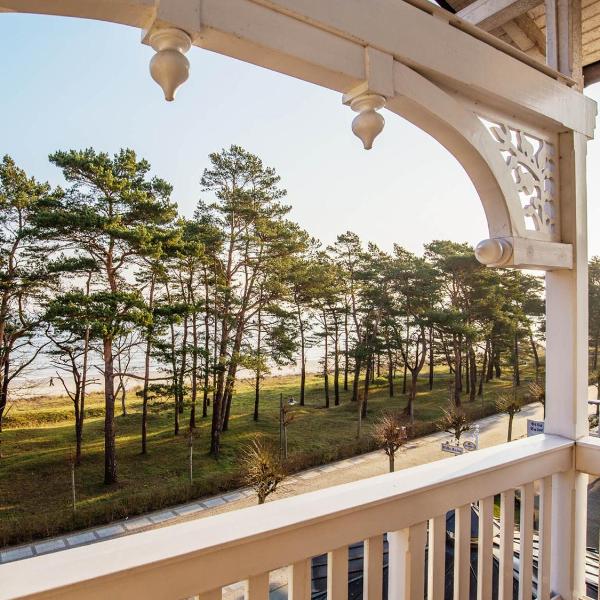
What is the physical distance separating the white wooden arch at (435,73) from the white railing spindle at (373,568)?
0.70m

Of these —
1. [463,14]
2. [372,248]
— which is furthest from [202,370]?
[463,14]

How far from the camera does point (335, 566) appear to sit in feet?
2.41

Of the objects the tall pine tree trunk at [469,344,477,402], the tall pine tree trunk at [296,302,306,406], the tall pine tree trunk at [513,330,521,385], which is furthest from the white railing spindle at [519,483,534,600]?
the tall pine tree trunk at [513,330,521,385]

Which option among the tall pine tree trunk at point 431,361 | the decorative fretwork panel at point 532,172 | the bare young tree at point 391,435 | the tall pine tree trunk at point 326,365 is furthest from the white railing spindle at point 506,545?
the tall pine tree trunk at point 431,361

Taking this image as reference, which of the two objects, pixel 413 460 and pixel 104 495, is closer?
pixel 104 495

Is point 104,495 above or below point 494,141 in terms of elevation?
below

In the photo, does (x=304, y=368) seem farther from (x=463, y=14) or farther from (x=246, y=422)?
(x=463, y=14)

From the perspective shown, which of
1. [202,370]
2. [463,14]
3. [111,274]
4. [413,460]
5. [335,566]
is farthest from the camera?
[413,460]

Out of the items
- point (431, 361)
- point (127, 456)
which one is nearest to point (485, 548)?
point (127, 456)

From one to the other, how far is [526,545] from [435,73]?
3.66ft

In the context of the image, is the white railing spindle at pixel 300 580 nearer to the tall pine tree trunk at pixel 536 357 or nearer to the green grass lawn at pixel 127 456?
the green grass lawn at pixel 127 456

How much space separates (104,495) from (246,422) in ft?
7.62

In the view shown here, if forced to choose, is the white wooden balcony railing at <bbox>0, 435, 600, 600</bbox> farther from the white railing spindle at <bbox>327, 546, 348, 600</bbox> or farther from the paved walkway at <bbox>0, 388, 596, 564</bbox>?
the paved walkway at <bbox>0, 388, 596, 564</bbox>

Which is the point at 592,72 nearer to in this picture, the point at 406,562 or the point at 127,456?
the point at 406,562
